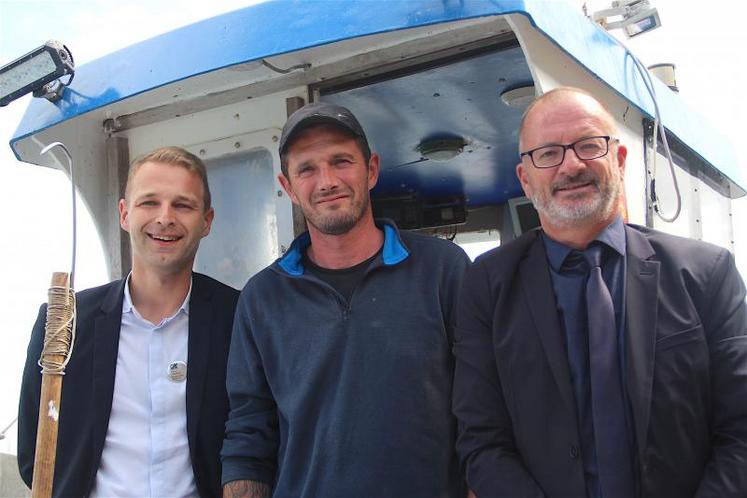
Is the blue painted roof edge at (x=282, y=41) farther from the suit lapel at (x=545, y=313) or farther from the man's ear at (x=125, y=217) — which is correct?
the suit lapel at (x=545, y=313)

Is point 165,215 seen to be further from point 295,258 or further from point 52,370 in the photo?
point 52,370

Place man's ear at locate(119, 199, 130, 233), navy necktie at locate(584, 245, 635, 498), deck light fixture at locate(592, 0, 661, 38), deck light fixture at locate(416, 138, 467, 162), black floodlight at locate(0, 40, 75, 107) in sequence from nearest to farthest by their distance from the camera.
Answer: navy necktie at locate(584, 245, 635, 498) < man's ear at locate(119, 199, 130, 233) < black floodlight at locate(0, 40, 75, 107) < deck light fixture at locate(592, 0, 661, 38) < deck light fixture at locate(416, 138, 467, 162)

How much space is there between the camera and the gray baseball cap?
2.11 meters

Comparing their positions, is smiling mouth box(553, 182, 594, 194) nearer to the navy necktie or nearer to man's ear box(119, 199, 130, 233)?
the navy necktie

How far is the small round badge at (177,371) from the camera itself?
7.19 feet

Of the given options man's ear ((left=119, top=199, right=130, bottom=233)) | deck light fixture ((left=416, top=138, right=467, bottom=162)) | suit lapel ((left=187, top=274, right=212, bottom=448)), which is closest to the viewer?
suit lapel ((left=187, top=274, right=212, bottom=448))

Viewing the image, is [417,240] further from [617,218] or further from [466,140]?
[466,140]

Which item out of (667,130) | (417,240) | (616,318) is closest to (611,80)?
(667,130)

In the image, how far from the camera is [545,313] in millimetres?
1635

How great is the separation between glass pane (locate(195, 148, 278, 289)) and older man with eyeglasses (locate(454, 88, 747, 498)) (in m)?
1.43

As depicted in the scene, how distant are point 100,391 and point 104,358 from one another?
11 centimetres

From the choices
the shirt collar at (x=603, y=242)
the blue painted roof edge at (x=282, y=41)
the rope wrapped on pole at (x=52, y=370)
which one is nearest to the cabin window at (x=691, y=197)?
the blue painted roof edge at (x=282, y=41)

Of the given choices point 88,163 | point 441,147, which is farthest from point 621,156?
point 88,163

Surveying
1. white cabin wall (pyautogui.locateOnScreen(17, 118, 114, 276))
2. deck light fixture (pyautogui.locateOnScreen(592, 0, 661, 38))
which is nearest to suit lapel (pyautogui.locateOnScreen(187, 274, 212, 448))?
white cabin wall (pyautogui.locateOnScreen(17, 118, 114, 276))
